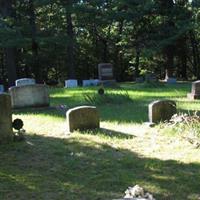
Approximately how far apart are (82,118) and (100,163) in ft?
9.46

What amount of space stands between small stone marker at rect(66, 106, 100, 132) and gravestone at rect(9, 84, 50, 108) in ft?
14.8

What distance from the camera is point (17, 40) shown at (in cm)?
2723

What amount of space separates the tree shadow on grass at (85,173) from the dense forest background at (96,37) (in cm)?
1914

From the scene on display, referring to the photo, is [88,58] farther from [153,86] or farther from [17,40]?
[153,86]

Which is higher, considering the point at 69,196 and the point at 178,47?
the point at 178,47

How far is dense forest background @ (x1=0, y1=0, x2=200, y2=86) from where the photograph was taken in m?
29.4

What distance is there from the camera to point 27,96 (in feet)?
48.4

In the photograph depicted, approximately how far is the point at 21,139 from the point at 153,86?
1370cm

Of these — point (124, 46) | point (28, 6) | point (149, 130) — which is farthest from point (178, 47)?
point (149, 130)

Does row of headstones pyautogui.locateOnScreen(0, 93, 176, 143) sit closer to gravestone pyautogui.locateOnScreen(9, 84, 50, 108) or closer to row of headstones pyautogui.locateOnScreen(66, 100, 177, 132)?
row of headstones pyautogui.locateOnScreen(66, 100, 177, 132)

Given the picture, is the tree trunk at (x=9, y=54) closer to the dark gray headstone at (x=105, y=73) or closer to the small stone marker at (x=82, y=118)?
the dark gray headstone at (x=105, y=73)

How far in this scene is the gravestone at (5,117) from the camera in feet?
29.8

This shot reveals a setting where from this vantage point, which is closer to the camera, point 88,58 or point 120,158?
point 120,158

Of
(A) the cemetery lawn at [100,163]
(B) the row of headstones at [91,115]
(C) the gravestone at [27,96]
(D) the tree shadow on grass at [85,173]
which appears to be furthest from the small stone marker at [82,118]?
(C) the gravestone at [27,96]
